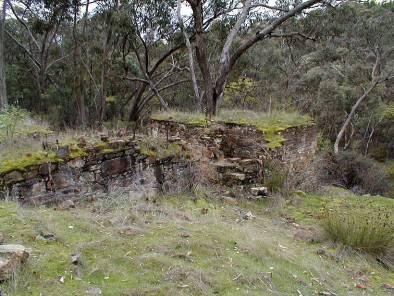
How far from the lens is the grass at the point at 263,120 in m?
8.66

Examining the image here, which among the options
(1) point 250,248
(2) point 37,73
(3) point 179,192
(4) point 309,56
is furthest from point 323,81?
(1) point 250,248

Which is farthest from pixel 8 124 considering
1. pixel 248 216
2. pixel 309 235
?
pixel 309 235

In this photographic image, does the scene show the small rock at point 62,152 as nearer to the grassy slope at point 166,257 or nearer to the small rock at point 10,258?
the grassy slope at point 166,257

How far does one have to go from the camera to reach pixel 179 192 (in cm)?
669

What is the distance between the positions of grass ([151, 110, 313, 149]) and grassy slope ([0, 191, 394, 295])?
351 cm

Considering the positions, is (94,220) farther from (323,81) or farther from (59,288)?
(323,81)

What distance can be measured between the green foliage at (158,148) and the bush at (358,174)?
893 cm

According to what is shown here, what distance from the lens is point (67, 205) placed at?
539cm

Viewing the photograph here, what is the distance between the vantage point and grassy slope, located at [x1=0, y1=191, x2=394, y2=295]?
3.23m

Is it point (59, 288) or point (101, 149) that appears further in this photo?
point (101, 149)

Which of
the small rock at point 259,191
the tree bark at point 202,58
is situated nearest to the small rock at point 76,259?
the small rock at point 259,191

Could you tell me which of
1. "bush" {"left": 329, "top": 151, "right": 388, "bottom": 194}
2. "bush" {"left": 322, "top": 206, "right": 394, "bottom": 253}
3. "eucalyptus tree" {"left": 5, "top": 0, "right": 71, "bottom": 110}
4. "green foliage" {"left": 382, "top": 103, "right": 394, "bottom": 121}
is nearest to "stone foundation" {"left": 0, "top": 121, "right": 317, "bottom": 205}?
"bush" {"left": 322, "top": 206, "right": 394, "bottom": 253}

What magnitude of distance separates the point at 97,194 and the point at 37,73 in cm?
1681

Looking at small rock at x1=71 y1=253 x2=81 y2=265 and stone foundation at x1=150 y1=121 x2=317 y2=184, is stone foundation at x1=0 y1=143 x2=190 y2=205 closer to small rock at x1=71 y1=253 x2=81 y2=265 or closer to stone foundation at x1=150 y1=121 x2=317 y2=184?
stone foundation at x1=150 y1=121 x2=317 y2=184
